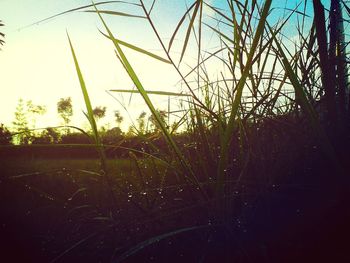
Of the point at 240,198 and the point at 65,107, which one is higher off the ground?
the point at 65,107

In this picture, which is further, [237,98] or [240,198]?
[240,198]

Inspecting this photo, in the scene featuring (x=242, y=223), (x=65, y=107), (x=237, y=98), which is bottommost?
(x=242, y=223)

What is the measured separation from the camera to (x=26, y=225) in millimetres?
690

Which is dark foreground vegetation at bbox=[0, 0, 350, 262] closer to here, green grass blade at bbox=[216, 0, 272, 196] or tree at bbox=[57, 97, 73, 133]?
green grass blade at bbox=[216, 0, 272, 196]

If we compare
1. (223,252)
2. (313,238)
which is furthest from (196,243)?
(313,238)

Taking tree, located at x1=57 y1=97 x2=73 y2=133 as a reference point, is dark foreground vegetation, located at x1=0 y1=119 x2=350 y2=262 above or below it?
below

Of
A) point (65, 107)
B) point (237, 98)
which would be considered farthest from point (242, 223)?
point (65, 107)

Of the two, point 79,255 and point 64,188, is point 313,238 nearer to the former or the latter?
point 79,255

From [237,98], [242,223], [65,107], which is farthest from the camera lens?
[65,107]

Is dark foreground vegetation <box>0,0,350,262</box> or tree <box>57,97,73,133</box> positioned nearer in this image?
dark foreground vegetation <box>0,0,350,262</box>

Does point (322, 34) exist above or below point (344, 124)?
above

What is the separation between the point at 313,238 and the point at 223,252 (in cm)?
13

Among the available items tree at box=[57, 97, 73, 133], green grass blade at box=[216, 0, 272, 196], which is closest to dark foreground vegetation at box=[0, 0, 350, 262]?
green grass blade at box=[216, 0, 272, 196]

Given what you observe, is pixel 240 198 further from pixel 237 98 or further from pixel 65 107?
pixel 65 107
